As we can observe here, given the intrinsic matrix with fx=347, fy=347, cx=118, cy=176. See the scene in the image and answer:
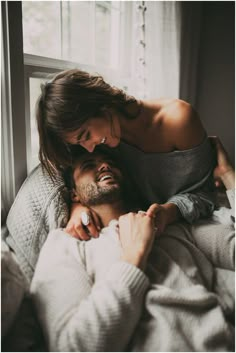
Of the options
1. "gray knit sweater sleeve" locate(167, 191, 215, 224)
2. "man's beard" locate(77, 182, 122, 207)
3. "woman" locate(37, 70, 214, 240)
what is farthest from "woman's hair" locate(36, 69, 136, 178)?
"gray knit sweater sleeve" locate(167, 191, 215, 224)

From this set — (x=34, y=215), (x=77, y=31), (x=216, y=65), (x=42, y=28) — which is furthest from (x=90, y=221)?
(x=216, y=65)

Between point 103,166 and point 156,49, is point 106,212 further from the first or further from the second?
point 156,49

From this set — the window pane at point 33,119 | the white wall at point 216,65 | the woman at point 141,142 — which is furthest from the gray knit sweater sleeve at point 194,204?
the white wall at point 216,65

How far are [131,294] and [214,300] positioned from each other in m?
0.19

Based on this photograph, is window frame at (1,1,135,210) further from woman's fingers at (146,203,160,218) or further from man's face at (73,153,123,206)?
woman's fingers at (146,203,160,218)

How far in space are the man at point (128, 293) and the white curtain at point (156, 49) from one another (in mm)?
801

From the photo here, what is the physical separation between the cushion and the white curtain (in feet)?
2.36

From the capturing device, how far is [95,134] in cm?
91

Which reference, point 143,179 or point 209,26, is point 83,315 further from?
point 209,26

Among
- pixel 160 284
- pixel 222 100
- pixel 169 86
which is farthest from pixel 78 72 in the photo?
pixel 222 100

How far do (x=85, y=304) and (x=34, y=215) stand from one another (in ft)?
0.95

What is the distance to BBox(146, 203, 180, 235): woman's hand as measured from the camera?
0.86 metres

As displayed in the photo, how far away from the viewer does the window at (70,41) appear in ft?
3.14

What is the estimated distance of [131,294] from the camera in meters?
0.65
